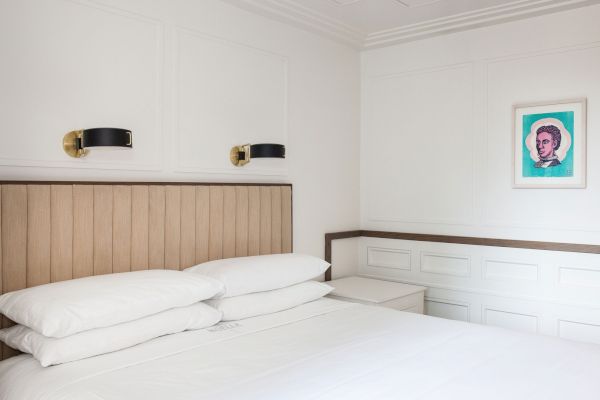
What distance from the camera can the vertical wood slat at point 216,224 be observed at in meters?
2.52

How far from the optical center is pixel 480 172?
3.02 m

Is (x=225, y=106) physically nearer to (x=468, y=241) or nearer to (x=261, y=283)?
(x=261, y=283)

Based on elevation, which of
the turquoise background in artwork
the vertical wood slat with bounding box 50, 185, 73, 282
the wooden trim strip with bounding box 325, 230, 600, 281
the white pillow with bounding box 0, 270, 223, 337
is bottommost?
the white pillow with bounding box 0, 270, 223, 337

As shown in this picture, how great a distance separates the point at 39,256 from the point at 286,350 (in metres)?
0.97

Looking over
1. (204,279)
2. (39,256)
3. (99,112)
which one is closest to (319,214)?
(204,279)

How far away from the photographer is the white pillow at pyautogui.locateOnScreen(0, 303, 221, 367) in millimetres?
1564

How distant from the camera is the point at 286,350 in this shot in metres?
1.78

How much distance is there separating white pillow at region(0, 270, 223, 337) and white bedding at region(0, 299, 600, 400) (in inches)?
4.7

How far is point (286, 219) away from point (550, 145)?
4.80 feet

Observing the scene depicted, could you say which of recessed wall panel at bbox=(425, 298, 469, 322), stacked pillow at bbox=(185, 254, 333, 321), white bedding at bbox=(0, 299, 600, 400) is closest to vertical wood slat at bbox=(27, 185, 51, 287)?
white bedding at bbox=(0, 299, 600, 400)

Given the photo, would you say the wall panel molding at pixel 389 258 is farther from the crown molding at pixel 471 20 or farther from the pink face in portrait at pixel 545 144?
the crown molding at pixel 471 20

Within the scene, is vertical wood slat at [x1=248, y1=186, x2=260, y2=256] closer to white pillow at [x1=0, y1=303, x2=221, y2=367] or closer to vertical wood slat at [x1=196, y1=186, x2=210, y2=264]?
vertical wood slat at [x1=196, y1=186, x2=210, y2=264]

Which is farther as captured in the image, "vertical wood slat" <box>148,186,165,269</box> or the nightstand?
the nightstand

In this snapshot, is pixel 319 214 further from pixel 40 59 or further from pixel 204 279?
pixel 40 59
